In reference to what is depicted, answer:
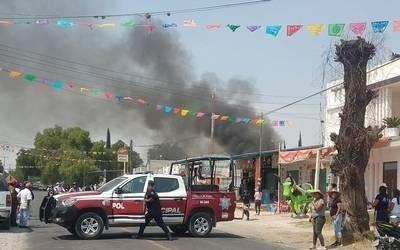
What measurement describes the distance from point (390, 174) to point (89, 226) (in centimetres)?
1584

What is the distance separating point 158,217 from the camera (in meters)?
16.8

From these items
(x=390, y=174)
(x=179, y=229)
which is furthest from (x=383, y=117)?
(x=179, y=229)

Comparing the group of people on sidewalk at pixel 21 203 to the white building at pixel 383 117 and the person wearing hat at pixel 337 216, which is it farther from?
the white building at pixel 383 117

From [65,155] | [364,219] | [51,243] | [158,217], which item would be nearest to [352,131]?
[364,219]

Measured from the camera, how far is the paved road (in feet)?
49.2

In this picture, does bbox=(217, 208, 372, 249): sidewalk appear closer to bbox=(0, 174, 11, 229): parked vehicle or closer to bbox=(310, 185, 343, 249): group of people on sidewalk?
bbox=(310, 185, 343, 249): group of people on sidewalk

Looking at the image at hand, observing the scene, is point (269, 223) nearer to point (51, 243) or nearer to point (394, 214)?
point (394, 214)

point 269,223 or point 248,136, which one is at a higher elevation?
point 248,136

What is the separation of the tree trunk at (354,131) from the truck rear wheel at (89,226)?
6.74m

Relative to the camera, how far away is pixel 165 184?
18.0 metres

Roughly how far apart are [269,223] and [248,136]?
28.2 metres

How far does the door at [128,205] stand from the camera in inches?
675

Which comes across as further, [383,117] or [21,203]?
[383,117]

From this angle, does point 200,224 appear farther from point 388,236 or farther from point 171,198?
point 388,236
